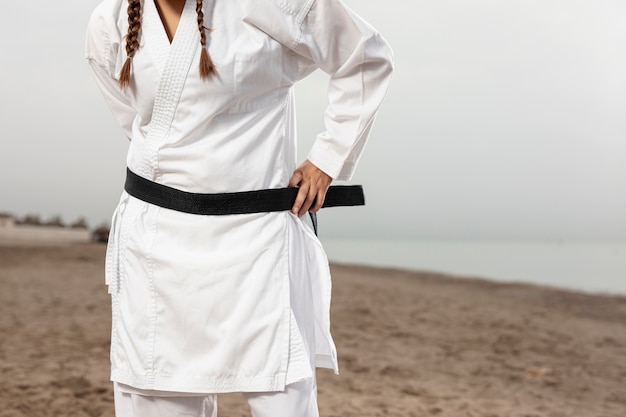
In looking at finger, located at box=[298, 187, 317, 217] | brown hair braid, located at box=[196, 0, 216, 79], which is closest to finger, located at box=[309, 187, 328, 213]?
finger, located at box=[298, 187, 317, 217]

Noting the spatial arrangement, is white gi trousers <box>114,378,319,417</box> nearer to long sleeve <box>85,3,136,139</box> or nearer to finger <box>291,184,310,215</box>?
finger <box>291,184,310,215</box>

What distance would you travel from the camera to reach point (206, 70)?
138cm

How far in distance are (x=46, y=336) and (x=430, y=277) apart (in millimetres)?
7241

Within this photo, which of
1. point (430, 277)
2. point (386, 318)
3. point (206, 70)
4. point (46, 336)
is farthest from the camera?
point (430, 277)

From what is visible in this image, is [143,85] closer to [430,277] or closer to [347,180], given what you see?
[347,180]

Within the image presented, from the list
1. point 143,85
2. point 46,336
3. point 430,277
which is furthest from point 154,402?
point 430,277

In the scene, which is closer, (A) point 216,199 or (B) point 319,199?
(A) point 216,199

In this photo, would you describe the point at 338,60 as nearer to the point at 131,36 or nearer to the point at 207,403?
the point at 131,36

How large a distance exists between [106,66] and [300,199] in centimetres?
59

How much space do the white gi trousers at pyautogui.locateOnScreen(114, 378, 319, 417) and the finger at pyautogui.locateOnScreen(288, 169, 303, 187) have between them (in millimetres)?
429

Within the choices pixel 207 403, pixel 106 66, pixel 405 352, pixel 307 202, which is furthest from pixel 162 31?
pixel 405 352

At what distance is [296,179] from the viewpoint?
1507mm

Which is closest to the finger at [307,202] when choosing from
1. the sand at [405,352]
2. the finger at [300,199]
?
the finger at [300,199]

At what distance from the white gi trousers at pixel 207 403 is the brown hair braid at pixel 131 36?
695mm
